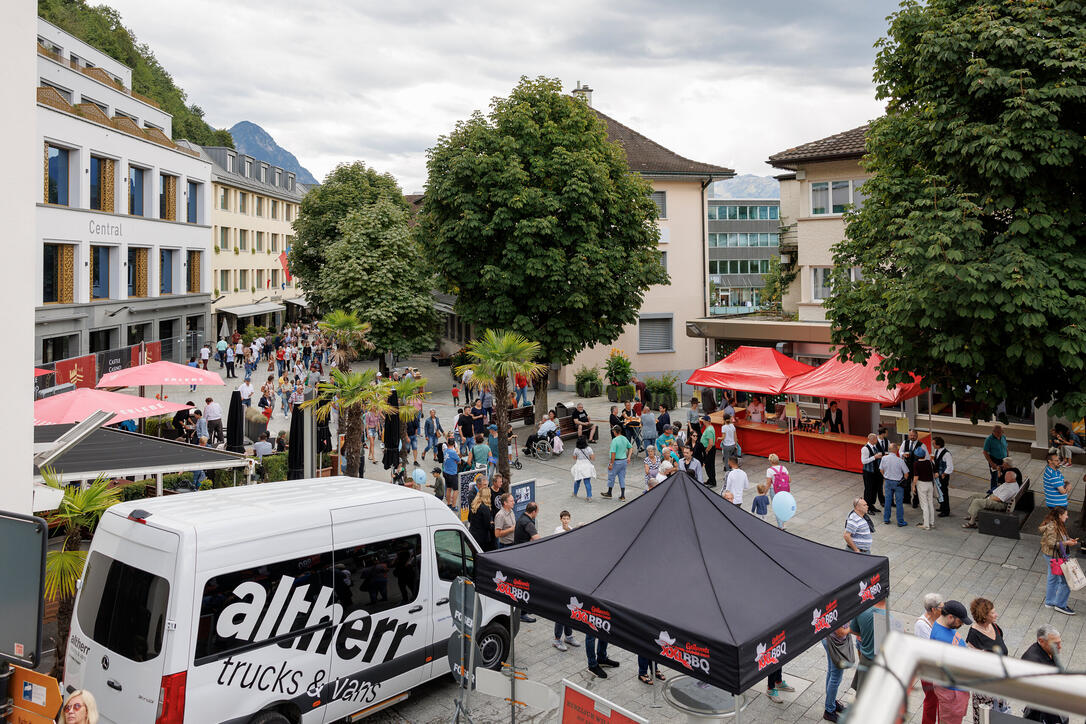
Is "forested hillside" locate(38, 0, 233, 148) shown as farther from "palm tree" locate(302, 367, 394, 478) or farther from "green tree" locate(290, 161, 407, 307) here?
"palm tree" locate(302, 367, 394, 478)

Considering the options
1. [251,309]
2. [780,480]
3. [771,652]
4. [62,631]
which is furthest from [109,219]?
[771,652]

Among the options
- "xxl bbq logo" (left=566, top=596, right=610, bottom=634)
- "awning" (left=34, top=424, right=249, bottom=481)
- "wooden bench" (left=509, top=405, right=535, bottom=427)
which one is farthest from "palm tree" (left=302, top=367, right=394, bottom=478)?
"wooden bench" (left=509, top=405, right=535, bottom=427)

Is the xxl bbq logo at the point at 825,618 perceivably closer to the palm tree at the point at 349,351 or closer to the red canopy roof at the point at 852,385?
the palm tree at the point at 349,351

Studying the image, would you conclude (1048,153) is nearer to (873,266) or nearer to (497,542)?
(873,266)

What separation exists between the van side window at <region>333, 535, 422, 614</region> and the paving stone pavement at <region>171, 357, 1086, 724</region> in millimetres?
1449

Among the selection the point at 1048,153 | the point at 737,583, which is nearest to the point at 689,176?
the point at 1048,153

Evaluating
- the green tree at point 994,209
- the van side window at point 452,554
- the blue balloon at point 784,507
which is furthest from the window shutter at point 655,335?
the van side window at point 452,554

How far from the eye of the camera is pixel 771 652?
6.27 metres

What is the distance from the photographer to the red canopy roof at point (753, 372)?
21562 millimetres

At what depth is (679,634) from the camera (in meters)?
6.33

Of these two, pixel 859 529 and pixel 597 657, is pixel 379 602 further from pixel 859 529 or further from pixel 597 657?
pixel 859 529

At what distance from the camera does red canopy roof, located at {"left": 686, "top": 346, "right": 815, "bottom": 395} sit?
2156cm

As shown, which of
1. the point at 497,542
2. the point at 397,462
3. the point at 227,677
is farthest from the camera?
the point at 397,462

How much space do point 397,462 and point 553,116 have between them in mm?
14958
